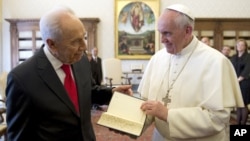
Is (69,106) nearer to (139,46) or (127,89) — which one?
(127,89)

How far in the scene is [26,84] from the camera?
146cm

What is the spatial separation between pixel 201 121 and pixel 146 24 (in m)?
8.58

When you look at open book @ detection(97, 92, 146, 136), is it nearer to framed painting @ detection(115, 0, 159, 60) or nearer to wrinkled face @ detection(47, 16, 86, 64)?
wrinkled face @ detection(47, 16, 86, 64)

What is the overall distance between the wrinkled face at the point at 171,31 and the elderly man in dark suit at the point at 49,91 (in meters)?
0.56

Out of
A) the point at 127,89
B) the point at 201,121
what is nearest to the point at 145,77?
the point at 127,89

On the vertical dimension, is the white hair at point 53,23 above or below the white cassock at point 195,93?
above

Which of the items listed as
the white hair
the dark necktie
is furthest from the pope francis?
the white hair

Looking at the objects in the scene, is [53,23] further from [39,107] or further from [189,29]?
[189,29]

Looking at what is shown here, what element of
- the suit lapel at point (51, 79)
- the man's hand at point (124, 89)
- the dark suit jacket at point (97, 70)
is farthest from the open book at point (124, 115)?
the dark suit jacket at point (97, 70)

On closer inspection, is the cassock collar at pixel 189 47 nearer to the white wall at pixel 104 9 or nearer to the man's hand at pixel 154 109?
the man's hand at pixel 154 109

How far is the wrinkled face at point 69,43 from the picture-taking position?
1513mm

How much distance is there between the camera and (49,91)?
1.53m

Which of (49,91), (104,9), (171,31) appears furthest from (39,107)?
(104,9)

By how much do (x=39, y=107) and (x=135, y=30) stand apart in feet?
29.4
